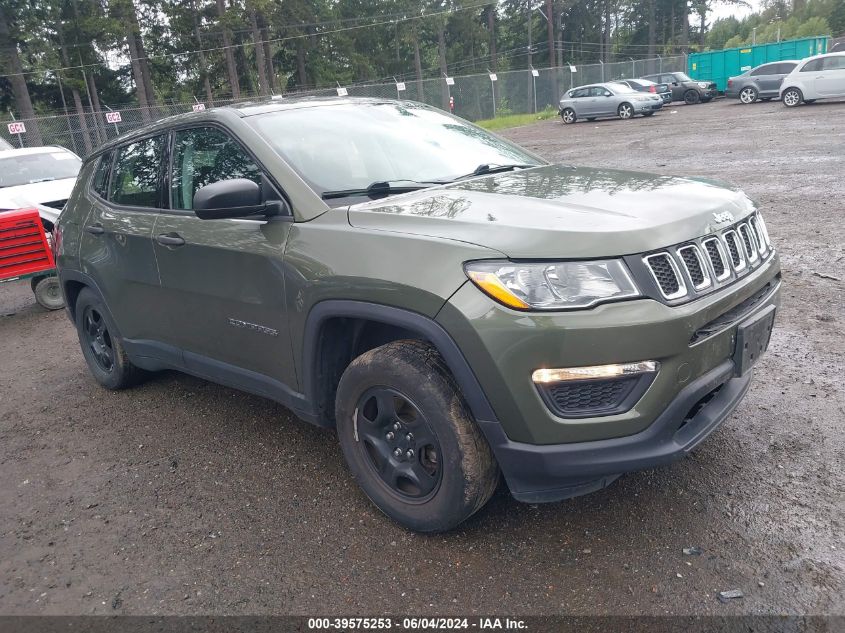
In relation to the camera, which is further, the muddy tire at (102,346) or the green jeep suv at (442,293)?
the muddy tire at (102,346)

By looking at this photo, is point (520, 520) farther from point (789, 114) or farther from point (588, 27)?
point (588, 27)

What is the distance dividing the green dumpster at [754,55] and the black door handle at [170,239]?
35872 mm

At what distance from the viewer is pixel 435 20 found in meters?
60.4

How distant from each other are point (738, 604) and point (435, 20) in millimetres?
63975

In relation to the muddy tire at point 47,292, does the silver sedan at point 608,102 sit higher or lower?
higher

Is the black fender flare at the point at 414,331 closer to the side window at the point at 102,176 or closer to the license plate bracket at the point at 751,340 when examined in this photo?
the license plate bracket at the point at 751,340

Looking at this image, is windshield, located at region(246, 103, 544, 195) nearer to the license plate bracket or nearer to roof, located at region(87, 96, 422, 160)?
roof, located at region(87, 96, 422, 160)

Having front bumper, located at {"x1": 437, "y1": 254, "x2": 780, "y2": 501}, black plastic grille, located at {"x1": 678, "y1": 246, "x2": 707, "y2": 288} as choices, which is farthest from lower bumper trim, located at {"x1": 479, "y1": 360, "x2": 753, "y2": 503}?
black plastic grille, located at {"x1": 678, "y1": 246, "x2": 707, "y2": 288}

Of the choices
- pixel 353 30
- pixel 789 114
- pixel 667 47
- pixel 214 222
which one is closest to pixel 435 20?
pixel 353 30

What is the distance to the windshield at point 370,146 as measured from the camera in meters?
3.26

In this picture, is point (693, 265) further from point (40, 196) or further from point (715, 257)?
point (40, 196)

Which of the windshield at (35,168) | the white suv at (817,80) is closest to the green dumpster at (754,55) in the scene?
the white suv at (817,80)

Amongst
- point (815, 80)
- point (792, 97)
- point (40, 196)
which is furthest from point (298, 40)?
point (40, 196)

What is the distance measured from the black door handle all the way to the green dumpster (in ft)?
118
